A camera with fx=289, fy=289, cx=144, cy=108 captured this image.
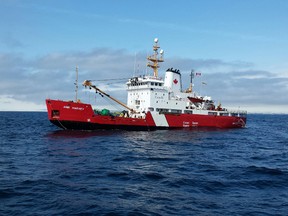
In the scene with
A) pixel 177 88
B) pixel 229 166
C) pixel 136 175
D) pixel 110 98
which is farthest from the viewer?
pixel 177 88

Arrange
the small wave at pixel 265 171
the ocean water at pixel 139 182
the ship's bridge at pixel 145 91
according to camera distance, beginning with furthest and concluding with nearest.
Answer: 1. the ship's bridge at pixel 145 91
2. the small wave at pixel 265 171
3. the ocean water at pixel 139 182

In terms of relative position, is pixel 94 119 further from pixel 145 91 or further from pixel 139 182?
pixel 139 182

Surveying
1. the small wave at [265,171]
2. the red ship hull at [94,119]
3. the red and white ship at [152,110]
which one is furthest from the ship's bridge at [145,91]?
the small wave at [265,171]

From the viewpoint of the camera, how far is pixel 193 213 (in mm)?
9859

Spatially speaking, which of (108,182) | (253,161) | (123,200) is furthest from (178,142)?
(123,200)

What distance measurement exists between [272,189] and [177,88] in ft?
109

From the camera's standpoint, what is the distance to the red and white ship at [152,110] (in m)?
35.5

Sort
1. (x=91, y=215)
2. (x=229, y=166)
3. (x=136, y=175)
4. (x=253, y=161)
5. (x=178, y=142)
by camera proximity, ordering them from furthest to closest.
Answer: (x=178, y=142) < (x=253, y=161) < (x=229, y=166) < (x=136, y=175) < (x=91, y=215)

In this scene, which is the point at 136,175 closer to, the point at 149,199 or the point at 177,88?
the point at 149,199

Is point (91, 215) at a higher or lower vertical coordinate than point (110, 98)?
lower

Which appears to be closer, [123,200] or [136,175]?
[123,200]

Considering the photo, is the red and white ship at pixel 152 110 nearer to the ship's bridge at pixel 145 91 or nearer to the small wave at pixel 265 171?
the ship's bridge at pixel 145 91

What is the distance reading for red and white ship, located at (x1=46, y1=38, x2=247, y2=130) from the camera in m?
35.5

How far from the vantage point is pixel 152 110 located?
4125cm
